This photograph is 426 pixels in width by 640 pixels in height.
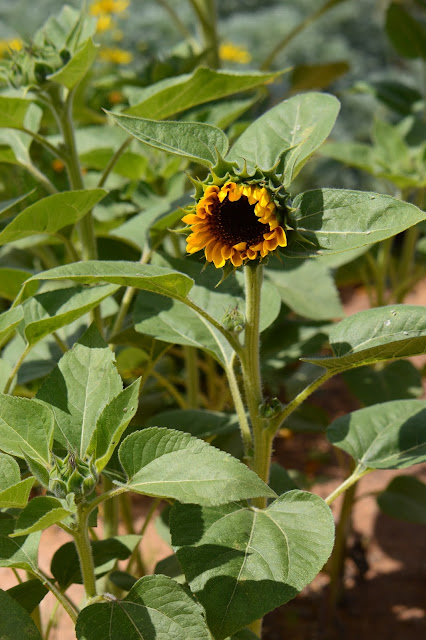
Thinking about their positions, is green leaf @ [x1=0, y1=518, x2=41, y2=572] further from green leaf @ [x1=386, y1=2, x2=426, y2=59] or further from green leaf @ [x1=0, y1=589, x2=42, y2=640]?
green leaf @ [x1=386, y1=2, x2=426, y2=59]

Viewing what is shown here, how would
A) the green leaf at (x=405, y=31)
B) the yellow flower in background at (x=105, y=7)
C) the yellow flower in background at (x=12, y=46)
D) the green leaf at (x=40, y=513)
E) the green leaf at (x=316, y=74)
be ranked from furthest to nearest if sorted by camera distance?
the yellow flower in background at (x=105, y=7) < the green leaf at (x=316, y=74) < the green leaf at (x=405, y=31) < the yellow flower in background at (x=12, y=46) < the green leaf at (x=40, y=513)

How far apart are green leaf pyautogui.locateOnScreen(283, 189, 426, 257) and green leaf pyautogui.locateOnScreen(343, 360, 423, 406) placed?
1.66ft

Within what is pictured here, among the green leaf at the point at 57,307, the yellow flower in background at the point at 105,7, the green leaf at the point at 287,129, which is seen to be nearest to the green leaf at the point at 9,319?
the green leaf at the point at 57,307

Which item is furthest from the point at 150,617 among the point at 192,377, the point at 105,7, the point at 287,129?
the point at 105,7

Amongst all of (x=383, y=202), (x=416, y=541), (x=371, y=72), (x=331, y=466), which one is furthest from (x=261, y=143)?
(x=371, y=72)

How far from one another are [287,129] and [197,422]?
0.32 metres

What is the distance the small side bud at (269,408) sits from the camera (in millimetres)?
602

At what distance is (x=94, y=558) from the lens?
66 centimetres

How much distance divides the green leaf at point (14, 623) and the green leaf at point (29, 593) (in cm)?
8

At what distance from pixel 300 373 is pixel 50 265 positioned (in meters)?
0.42

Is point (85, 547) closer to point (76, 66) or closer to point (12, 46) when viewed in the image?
point (76, 66)

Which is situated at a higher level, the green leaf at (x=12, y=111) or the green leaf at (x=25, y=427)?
the green leaf at (x=12, y=111)

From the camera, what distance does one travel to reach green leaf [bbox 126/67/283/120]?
0.75 m

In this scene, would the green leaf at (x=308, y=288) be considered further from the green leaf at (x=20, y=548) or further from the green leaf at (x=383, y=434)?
the green leaf at (x=20, y=548)
